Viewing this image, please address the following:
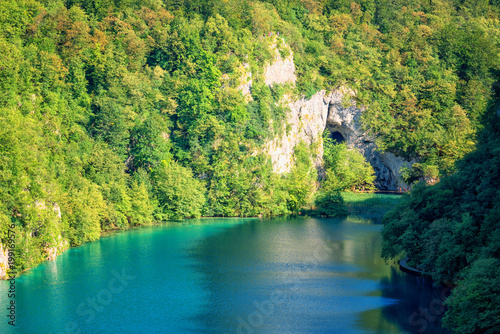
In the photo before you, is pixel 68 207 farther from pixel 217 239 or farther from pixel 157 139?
pixel 157 139

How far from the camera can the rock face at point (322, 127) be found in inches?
2992

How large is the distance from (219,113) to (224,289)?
37.0m

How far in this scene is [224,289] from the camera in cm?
3519

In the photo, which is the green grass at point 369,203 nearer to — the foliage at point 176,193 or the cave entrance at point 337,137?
the cave entrance at point 337,137

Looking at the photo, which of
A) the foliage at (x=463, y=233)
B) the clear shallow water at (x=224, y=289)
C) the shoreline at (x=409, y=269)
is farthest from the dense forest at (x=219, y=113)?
the clear shallow water at (x=224, y=289)

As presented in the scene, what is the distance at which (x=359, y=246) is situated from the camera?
48312 mm

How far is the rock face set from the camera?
76000 mm

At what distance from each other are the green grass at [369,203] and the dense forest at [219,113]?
12.3 feet

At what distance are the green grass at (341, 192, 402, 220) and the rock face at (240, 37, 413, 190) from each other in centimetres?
801

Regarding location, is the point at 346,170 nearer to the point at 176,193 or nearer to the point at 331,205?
the point at 331,205

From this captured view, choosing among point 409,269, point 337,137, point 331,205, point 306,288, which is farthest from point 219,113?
point 306,288

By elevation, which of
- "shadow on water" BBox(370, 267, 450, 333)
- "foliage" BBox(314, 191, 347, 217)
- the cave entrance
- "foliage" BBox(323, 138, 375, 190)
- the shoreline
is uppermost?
the cave entrance

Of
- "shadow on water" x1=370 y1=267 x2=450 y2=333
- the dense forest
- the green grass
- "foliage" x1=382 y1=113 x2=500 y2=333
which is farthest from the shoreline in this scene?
the green grass

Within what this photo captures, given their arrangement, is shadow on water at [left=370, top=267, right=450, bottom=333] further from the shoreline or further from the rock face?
the rock face
